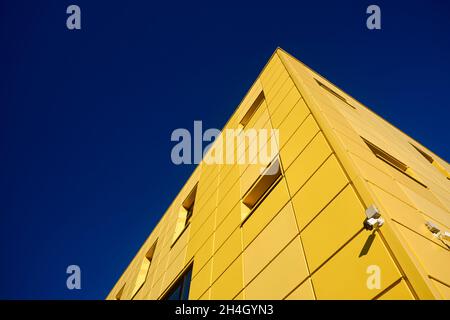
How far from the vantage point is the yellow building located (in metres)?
2.70

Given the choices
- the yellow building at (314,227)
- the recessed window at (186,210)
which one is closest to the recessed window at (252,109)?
the yellow building at (314,227)

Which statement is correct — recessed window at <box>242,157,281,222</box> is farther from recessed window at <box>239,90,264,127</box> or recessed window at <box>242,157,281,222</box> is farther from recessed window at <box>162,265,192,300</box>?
recessed window at <box>239,90,264,127</box>

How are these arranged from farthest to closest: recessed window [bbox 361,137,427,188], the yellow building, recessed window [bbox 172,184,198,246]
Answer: recessed window [bbox 172,184,198,246]
recessed window [bbox 361,137,427,188]
the yellow building

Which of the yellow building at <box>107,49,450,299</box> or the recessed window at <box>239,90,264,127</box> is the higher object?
the recessed window at <box>239,90,264,127</box>

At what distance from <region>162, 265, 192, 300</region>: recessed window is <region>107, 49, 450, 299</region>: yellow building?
34 millimetres

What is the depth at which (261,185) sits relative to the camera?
6043 mm

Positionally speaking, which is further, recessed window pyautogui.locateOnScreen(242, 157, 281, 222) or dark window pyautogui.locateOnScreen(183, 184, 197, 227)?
dark window pyautogui.locateOnScreen(183, 184, 197, 227)

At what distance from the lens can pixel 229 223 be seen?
246 inches

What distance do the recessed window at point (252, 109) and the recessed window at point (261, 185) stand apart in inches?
153

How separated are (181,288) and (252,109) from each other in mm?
5901

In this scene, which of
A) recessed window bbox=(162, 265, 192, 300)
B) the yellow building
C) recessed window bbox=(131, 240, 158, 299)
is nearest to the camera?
the yellow building

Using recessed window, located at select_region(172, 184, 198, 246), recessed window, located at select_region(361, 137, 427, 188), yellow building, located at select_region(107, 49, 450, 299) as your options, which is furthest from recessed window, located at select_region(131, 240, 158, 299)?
recessed window, located at select_region(361, 137, 427, 188)
